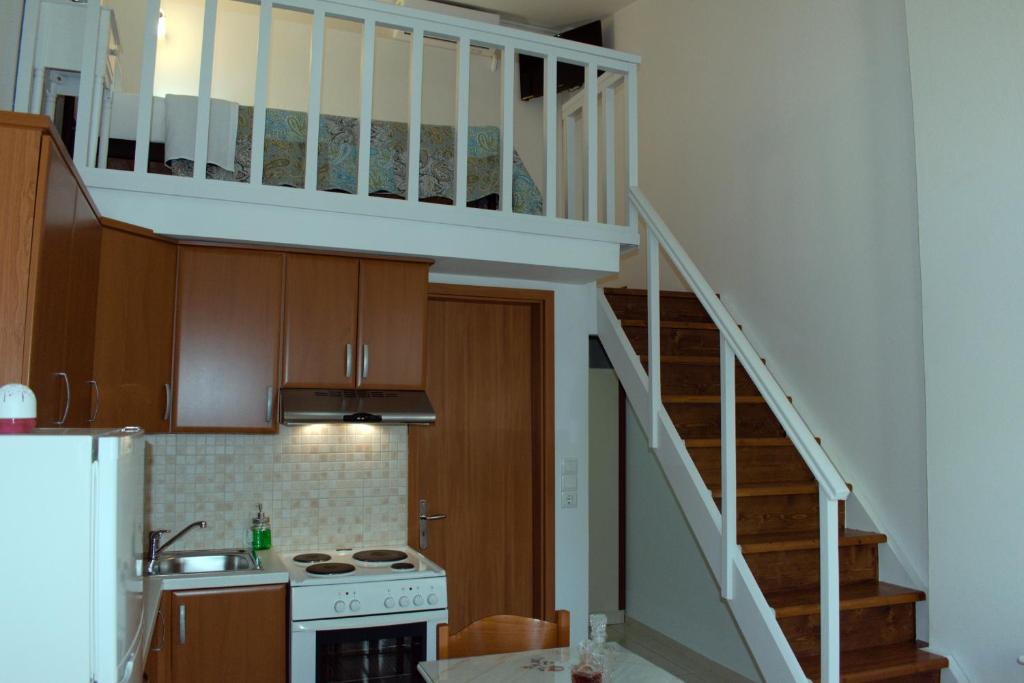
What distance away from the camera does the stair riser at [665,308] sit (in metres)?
4.34

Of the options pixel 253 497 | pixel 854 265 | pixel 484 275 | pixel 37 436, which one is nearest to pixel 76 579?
→ pixel 37 436

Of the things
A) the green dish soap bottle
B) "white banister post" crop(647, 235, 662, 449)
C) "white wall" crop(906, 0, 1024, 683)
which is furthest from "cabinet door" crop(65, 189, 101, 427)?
"white wall" crop(906, 0, 1024, 683)

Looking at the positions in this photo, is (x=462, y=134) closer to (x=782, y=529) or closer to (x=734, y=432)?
(x=734, y=432)

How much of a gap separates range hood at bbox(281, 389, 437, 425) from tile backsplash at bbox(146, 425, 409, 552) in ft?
1.36

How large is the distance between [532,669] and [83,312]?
1772mm

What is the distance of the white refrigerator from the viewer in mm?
1375

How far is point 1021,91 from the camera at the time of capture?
2881mm

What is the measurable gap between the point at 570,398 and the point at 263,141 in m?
2.01

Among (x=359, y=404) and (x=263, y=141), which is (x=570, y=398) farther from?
(x=263, y=141)

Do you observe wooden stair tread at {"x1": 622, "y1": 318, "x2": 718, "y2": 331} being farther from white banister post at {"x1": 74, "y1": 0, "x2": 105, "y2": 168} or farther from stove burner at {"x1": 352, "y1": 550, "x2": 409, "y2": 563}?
white banister post at {"x1": 74, "y1": 0, "x2": 105, "y2": 168}

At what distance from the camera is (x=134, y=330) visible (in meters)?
3.02

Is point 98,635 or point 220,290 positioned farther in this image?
point 220,290

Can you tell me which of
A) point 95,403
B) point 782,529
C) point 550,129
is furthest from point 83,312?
point 782,529

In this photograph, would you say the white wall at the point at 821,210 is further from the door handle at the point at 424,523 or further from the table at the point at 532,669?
the door handle at the point at 424,523
